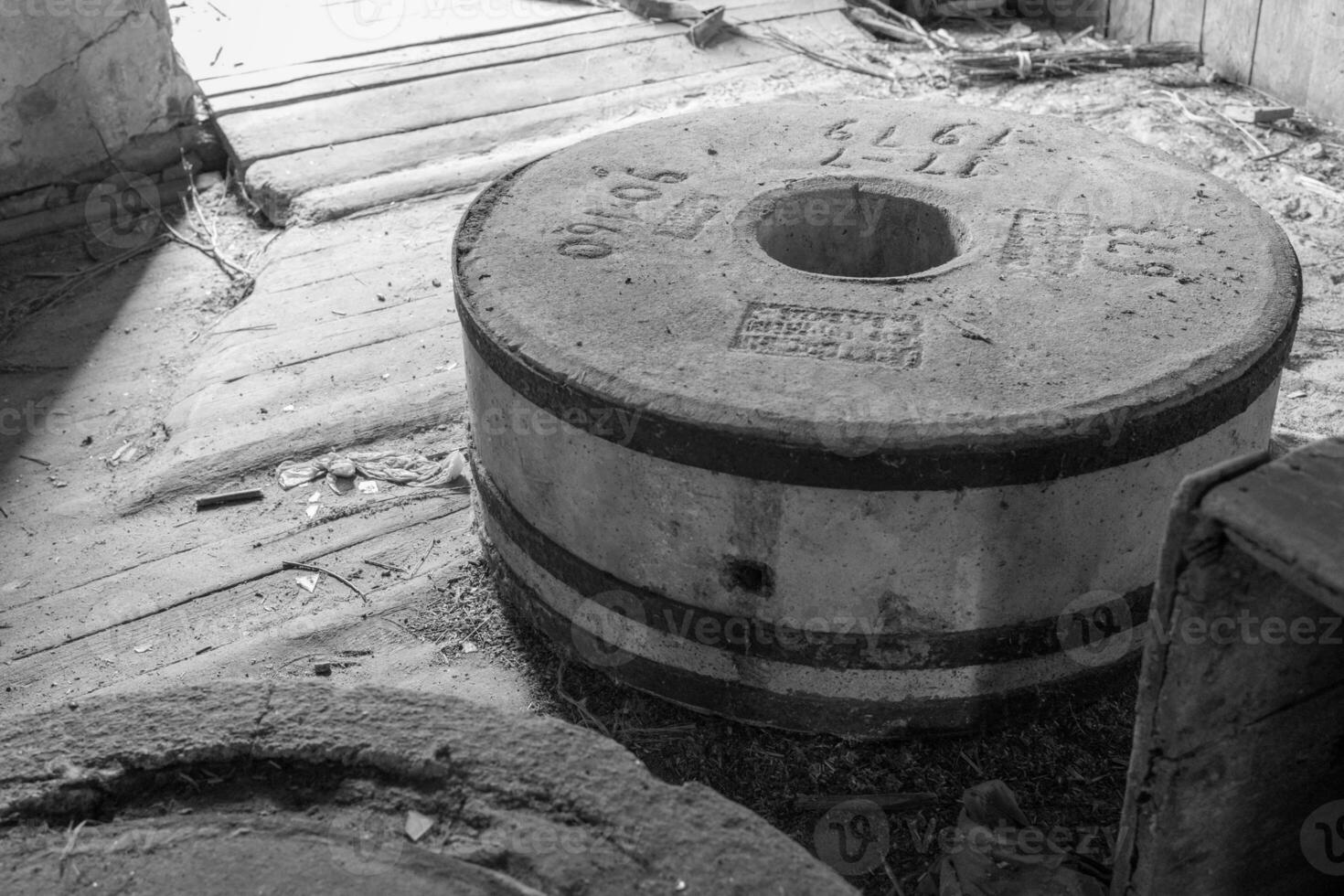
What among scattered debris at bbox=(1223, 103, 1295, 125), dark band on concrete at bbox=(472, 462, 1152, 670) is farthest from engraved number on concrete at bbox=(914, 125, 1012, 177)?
scattered debris at bbox=(1223, 103, 1295, 125)

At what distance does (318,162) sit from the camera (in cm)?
504

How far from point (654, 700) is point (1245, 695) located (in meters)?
1.18

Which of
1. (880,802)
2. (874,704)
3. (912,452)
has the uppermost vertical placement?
(912,452)

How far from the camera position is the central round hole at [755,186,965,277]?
308 centimetres

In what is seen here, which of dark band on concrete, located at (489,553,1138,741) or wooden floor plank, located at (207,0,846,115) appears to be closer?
dark band on concrete, located at (489,553,1138,741)

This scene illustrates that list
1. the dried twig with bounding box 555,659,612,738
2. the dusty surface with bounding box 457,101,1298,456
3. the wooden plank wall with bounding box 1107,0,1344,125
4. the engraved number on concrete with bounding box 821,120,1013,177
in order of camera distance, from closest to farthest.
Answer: the dusty surface with bounding box 457,101,1298,456, the dried twig with bounding box 555,659,612,738, the engraved number on concrete with bounding box 821,120,1013,177, the wooden plank wall with bounding box 1107,0,1344,125

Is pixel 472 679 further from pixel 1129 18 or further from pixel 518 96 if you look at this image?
pixel 1129 18

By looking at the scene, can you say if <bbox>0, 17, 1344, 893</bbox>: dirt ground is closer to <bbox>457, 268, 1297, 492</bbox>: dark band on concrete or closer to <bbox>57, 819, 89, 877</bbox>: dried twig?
<bbox>457, 268, 1297, 492</bbox>: dark band on concrete

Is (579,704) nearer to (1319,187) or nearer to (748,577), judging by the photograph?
(748,577)

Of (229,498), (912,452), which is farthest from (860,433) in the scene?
(229,498)

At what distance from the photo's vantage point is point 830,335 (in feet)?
8.34

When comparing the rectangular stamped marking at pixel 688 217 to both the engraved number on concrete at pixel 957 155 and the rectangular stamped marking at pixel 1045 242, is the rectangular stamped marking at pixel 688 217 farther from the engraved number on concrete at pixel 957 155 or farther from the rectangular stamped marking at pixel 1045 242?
the rectangular stamped marking at pixel 1045 242

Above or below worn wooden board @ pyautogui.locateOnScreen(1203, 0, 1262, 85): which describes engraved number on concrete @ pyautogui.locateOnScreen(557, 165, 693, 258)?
above

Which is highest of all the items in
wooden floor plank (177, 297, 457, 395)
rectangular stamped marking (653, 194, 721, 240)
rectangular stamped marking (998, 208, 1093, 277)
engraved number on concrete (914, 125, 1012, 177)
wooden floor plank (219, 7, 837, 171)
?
rectangular stamped marking (653, 194, 721, 240)
